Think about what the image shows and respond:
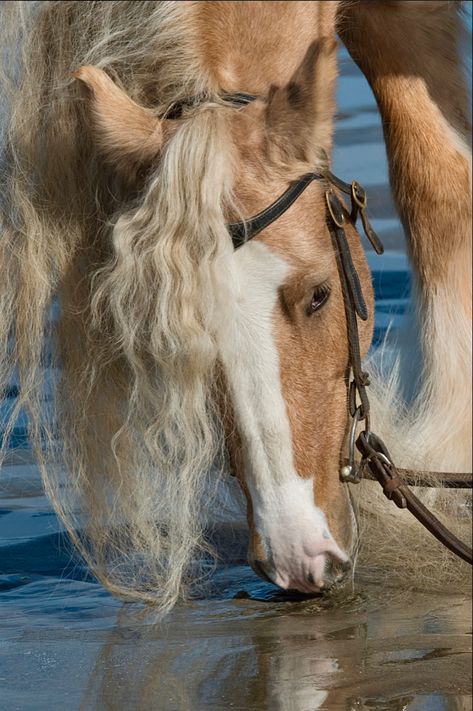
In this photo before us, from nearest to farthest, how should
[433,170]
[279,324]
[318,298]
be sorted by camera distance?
[279,324], [318,298], [433,170]

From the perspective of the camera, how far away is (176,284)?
2189mm

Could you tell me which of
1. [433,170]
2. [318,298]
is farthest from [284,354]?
[433,170]

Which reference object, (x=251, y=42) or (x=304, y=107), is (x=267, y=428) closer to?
(x=304, y=107)

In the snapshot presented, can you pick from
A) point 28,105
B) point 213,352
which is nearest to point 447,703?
point 213,352

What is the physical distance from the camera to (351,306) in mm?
2564

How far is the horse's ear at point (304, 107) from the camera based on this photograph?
2.33m

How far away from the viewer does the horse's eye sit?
242cm

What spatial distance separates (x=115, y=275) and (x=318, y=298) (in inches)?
16.9

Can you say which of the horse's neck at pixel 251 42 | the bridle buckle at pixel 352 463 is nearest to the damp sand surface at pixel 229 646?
the bridle buckle at pixel 352 463

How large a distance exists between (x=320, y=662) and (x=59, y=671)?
489 mm

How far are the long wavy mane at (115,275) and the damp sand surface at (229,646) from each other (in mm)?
154

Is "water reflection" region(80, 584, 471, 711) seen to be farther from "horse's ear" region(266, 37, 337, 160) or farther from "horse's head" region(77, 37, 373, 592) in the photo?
"horse's ear" region(266, 37, 337, 160)

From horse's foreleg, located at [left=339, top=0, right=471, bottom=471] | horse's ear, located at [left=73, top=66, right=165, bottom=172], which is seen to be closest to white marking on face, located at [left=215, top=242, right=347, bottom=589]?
horse's ear, located at [left=73, top=66, right=165, bottom=172]

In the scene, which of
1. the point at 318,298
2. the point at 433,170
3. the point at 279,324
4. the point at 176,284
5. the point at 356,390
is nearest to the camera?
the point at 176,284
